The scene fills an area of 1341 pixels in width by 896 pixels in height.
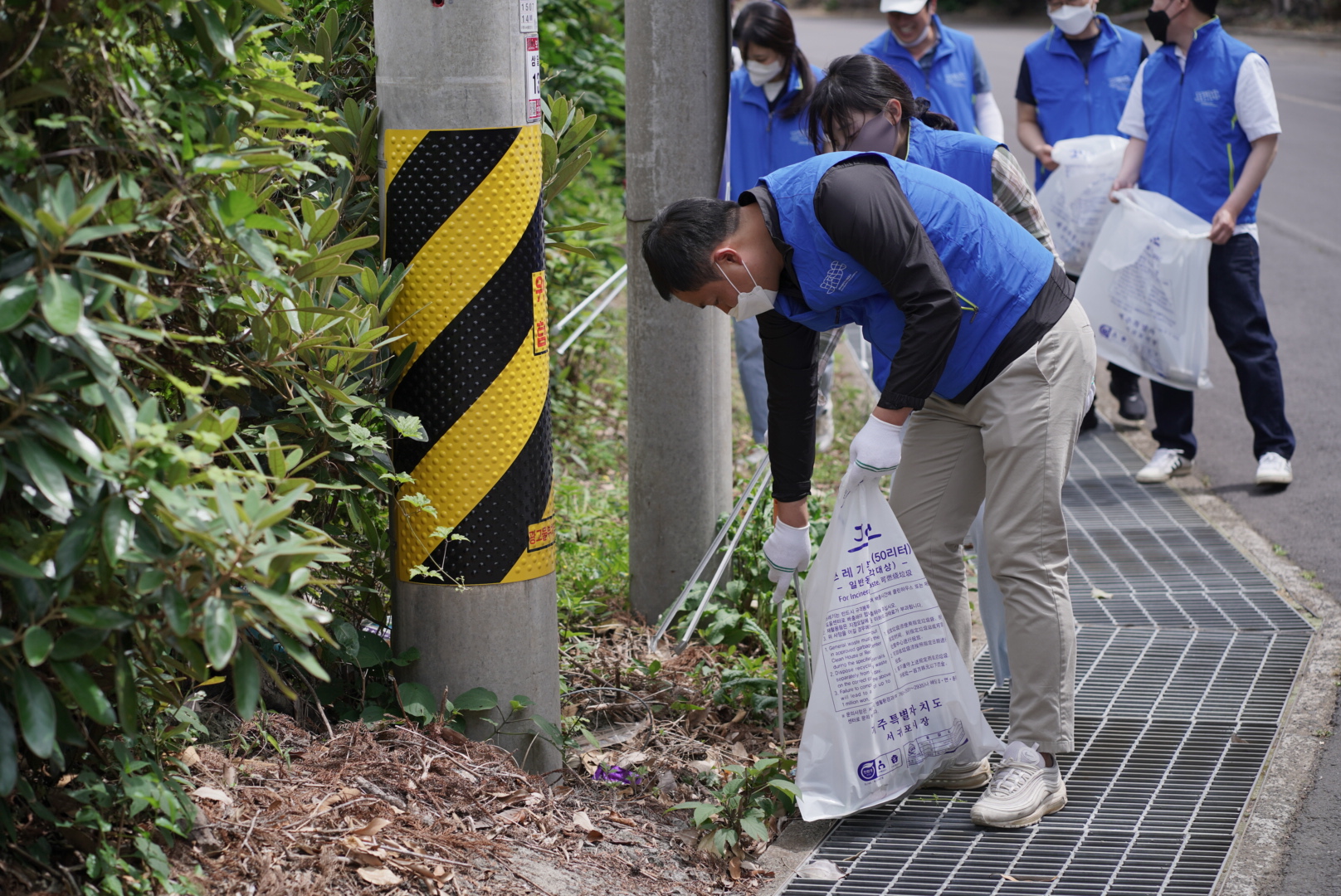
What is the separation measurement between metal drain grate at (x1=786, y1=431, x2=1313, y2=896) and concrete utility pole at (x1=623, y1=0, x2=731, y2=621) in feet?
3.60

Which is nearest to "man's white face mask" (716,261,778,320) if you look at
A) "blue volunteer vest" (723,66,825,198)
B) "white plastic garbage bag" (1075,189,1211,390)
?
"blue volunteer vest" (723,66,825,198)

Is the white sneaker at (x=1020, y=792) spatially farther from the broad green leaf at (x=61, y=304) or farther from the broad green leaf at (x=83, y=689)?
the broad green leaf at (x=61, y=304)

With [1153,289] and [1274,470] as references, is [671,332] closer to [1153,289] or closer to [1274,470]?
[1153,289]

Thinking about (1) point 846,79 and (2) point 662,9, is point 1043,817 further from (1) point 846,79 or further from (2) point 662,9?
(2) point 662,9

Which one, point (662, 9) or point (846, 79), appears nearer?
point (846, 79)

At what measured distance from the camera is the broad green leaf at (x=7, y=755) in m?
1.97

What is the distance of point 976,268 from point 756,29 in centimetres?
252

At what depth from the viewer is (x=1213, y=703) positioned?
12.9ft

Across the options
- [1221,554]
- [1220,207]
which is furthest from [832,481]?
[1220,207]

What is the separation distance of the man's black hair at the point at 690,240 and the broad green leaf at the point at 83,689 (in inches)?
59.5

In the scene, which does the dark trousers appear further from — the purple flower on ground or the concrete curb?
the purple flower on ground

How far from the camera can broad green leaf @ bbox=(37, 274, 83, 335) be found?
1795mm

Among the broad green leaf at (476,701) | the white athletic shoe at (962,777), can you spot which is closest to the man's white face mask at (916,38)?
the white athletic shoe at (962,777)

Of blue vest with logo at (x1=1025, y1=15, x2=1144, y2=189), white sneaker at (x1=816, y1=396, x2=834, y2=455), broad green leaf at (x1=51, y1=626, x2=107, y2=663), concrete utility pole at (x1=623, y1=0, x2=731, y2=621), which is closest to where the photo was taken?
broad green leaf at (x1=51, y1=626, x2=107, y2=663)
